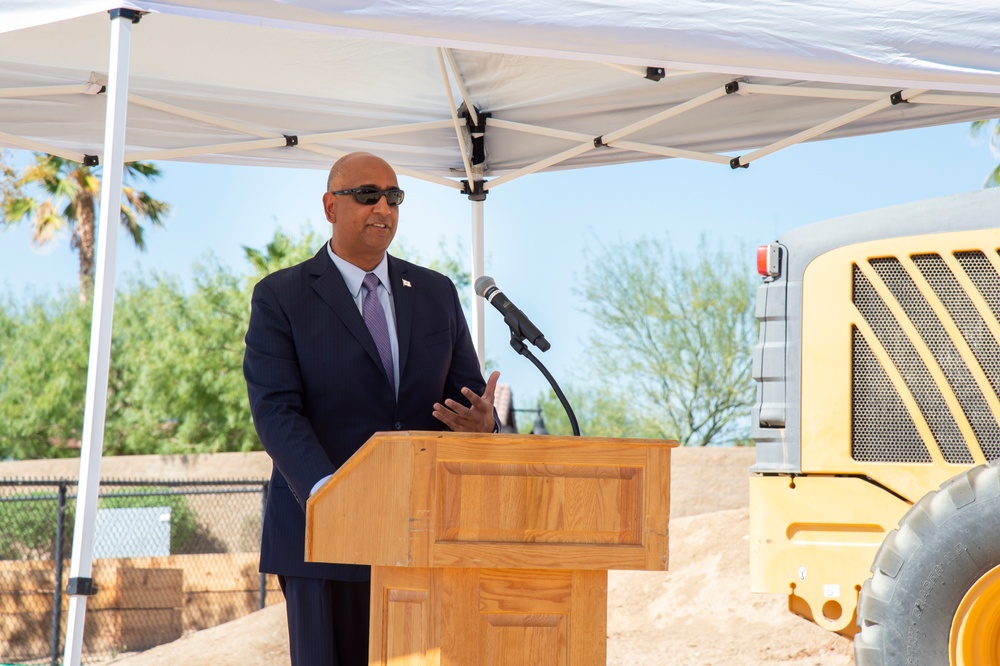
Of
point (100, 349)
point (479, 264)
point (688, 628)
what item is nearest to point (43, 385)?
point (688, 628)

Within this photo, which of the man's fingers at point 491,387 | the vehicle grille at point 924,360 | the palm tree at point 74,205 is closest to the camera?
the man's fingers at point 491,387

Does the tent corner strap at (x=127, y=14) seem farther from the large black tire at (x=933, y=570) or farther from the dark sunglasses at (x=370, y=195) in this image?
the large black tire at (x=933, y=570)

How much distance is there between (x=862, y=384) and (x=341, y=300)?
2.05 meters

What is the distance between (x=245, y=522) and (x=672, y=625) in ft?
30.7

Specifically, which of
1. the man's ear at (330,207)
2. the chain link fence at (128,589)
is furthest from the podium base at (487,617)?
the chain link fence at (128,589)

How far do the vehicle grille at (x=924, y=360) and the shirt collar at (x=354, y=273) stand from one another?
1854 millimetres

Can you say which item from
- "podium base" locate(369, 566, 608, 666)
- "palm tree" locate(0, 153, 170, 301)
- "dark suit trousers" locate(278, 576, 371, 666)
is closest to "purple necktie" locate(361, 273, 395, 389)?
→ "dark suit trousers" locate(278, 576, 371, 666)

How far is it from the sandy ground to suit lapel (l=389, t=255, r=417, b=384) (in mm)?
5583

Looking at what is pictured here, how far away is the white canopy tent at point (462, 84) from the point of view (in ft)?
12.0

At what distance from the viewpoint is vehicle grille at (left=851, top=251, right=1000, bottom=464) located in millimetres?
4203

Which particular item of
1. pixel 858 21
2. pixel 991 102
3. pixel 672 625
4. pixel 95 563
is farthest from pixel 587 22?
pixel 95 563

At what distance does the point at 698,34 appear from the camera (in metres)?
3.67

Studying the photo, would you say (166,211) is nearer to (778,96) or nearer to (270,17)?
(778,96)

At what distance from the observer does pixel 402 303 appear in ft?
12.8
